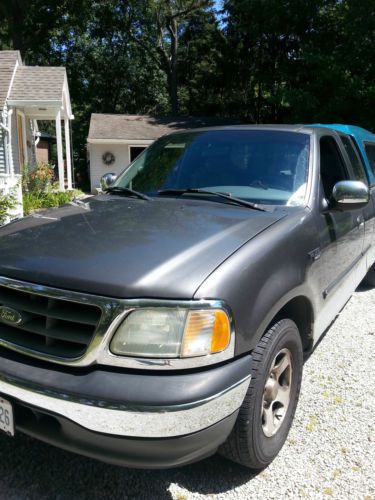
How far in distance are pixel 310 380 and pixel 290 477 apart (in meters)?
1.10

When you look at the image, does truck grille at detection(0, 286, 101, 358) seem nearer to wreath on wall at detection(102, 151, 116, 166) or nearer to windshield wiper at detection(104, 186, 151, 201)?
windshield wiper at detection(104, 186, 151, 201)

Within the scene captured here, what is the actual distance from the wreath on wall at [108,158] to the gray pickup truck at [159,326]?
2138 cm

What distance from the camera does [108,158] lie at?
23484 mm

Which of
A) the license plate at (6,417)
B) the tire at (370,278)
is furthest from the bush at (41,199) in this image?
the license plate at (6,417)

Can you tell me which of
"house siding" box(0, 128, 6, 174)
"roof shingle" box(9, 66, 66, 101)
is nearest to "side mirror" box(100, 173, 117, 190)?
"house siding" box(0, 128, 6, 174)

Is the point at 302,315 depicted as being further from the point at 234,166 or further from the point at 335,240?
the point at 234,166

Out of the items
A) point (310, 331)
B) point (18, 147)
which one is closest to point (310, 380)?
point (310, 331)

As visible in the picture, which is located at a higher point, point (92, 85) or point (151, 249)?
point (92, 85)

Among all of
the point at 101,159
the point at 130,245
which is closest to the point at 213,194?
the point at 130,245

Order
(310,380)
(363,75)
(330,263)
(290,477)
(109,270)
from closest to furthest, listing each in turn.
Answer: (109,270) → (290,477) → (330,263) → (310,380) → (363,75)

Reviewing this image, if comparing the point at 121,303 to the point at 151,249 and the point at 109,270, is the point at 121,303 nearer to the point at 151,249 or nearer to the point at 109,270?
the point at 109,270

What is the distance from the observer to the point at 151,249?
206 centimetres

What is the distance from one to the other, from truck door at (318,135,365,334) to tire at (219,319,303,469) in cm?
59

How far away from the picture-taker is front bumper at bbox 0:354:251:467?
1706 mm
